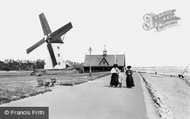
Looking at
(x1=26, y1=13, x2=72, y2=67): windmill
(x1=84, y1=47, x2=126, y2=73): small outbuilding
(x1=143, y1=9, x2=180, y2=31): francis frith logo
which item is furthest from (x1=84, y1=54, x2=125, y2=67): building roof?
(x1=143, y1=9, x2=180, y2=31): francis frith logo

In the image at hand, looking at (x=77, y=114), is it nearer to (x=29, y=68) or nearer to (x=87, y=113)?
(x=87, y=113)

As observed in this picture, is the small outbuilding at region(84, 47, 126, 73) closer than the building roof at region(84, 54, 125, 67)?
Yes

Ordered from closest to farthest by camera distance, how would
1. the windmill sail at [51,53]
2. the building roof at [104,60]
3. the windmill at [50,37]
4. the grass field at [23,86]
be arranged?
the grass field at [23,86]
the windmill sail at [51,53]
the windmill at [50,37]
the building roof at [104,60]

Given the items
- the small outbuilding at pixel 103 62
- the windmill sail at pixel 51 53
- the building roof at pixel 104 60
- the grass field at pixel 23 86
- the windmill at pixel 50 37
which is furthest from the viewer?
the building roof at pixel 104 60

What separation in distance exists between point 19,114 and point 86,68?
53.4m

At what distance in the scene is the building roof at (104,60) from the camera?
58.0 metres

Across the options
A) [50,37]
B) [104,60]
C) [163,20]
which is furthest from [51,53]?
[104,60]

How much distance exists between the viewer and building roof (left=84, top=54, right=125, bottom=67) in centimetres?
5800

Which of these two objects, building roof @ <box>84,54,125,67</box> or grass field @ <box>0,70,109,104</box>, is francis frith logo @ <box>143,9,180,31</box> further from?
building roof @ <box>84,54,125,67</box>

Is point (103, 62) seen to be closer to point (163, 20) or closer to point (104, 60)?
point (104, 60)

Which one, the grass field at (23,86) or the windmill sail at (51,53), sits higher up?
the windmill sail at (51,53)

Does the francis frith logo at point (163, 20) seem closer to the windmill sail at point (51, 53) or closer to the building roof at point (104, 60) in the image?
the windmill sail at point (51, 53)

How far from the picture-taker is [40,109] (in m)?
4.73

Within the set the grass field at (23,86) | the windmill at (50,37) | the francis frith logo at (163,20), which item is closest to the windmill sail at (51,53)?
the windmill at (50,37)
